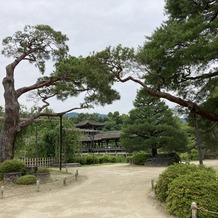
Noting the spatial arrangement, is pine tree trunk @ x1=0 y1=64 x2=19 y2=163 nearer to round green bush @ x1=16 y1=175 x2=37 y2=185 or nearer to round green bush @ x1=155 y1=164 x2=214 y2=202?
round green bush @ x1=16 y1=175 x2=37 y2=185

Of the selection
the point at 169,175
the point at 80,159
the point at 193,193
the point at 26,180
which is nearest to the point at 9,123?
the point at 26,180

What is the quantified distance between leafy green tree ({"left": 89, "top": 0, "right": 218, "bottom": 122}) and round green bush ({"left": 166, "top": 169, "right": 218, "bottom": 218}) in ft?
14.9

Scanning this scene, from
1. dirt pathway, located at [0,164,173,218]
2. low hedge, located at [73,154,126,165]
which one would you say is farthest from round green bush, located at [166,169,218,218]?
low hedge, located at [73,154,126,165]

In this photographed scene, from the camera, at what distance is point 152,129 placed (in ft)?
82.5

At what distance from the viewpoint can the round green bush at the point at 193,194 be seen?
22.5 feet

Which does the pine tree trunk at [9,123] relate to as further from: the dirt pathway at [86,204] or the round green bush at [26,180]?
the dirt pathway at [86,204]

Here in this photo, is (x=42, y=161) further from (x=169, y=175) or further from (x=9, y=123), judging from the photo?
(x=169, y=175)

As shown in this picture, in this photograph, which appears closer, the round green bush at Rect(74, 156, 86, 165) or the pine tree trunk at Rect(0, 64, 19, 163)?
the pine tree trunk at Rect(0, 64, 19, 163)

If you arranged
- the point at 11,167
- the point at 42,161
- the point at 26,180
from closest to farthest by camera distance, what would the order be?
the point at 26,180, the point at 11,167, the point at 42,161

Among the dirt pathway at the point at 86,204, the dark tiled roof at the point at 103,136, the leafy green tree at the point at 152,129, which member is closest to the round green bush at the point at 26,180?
the dirt pathway at the point at 86,204

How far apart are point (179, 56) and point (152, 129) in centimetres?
1467

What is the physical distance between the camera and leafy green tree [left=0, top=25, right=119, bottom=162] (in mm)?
16781

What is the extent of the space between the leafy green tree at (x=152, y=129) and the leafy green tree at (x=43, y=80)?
766 centimetres

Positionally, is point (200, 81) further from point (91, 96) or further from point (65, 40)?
point (65, 40)
